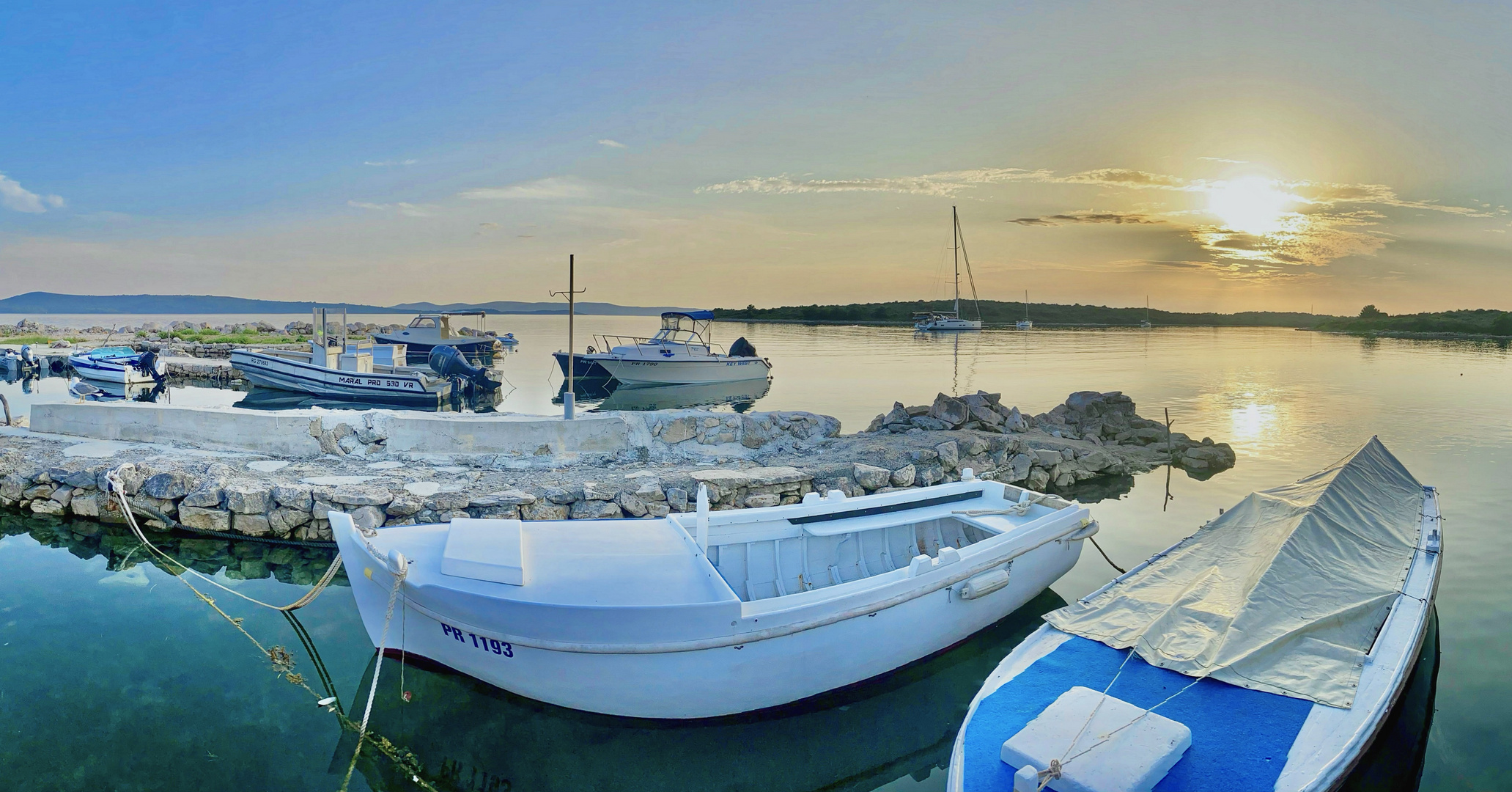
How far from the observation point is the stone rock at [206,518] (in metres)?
8.99

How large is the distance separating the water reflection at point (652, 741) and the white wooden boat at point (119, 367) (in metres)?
27.0

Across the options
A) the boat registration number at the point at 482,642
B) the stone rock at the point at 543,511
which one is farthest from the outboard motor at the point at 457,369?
the boat registration number at the point at 482,642

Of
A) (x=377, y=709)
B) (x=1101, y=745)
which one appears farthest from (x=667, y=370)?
(x=1101, y=745)

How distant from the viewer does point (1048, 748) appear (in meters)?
3.69

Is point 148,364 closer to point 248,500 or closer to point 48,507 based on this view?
point 48,507

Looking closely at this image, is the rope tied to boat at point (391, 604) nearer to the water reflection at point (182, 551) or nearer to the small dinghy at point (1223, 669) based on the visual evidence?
the water reflection at point (182, 551)

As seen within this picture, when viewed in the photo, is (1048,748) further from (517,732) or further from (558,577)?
(517,732)

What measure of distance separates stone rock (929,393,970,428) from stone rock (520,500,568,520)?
9154 mm

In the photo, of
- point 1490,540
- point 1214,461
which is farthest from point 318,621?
point 1214,461

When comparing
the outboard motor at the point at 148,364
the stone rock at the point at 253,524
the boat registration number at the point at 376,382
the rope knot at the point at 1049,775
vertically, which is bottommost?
the stone rock at the point at 253,524

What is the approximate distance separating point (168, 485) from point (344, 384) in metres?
17.3

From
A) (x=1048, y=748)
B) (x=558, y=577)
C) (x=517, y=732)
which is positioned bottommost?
(x=517, y=732)

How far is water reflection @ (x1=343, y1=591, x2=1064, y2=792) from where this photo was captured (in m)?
4.80

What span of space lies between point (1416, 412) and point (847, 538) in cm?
2586
